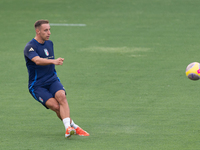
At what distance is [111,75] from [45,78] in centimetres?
409

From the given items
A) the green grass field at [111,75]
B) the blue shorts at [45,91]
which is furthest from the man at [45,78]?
the green grass field at [111,75]

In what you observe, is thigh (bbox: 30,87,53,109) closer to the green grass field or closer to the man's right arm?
the man's right arm

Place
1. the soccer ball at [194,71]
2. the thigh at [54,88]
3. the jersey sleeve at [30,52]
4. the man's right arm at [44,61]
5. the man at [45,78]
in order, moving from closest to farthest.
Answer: the man's right arm at [44,61]
the jersey sleeve at [30,52]
the man at [45,78]
the thigh at [54,88]
the soccer ball at [194,71]

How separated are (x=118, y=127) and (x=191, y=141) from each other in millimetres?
1435

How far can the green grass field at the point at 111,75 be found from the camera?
720cm

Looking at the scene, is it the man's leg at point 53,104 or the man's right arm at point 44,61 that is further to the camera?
the man's leg at point 53,104

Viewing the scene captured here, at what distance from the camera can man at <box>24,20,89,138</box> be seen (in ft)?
23.1

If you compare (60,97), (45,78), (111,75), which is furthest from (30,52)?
(111,75)

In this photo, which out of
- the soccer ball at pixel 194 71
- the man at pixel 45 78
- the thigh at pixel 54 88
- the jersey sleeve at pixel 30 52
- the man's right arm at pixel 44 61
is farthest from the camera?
the soccer ball at pixel 194 71

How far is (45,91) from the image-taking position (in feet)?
23.5

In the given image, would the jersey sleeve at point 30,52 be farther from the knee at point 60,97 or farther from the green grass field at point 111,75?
the green grass field at point 111,75

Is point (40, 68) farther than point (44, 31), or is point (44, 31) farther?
point (40, 68)

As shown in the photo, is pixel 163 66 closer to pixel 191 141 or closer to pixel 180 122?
pixel 180 122

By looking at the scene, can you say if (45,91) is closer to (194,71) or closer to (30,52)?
(30,52)
